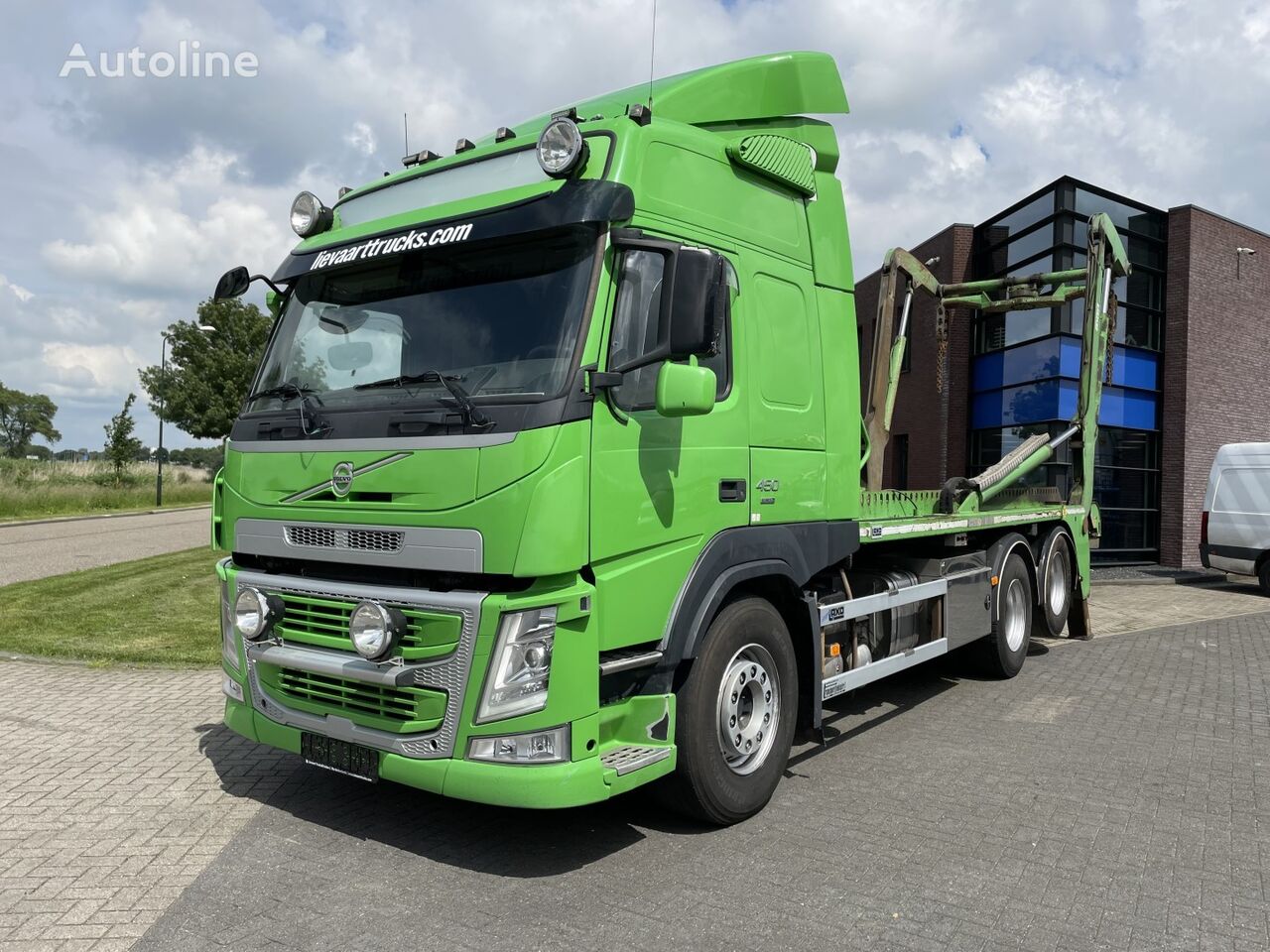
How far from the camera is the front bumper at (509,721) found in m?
3.44

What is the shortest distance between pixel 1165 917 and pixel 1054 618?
5.70 metres

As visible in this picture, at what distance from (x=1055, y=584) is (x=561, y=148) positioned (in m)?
7.02

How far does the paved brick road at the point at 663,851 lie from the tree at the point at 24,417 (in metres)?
84.6

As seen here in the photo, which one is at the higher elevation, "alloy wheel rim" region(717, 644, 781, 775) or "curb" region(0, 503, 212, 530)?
"alloy wheel rim" region(717, 644, 781, 775)

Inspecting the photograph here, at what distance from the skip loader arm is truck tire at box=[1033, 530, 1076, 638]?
69 cm

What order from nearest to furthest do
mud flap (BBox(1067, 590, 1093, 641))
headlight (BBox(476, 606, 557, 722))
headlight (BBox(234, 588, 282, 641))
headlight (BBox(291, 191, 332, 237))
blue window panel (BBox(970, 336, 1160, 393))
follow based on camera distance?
headlight (BBox(476, 606, 557, 722)) < headlight (BBox(234, 588, 282, 641)) < headlight (BBox(291, 191, 332, 237)) < mud flap (BBox(1067, 590, 1093, 641)) < blue window panel (BBox(970, 336, 1160, 393))

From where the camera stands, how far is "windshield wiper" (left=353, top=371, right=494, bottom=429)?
11.4ft

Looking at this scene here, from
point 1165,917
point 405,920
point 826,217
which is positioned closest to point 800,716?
point 1165,917

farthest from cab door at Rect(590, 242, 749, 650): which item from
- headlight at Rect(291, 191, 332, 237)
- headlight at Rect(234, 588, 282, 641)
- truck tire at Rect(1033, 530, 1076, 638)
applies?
truck tire at Rect(1033, 530, 1076, 638)

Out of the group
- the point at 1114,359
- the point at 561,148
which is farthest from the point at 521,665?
the point at 1114,359

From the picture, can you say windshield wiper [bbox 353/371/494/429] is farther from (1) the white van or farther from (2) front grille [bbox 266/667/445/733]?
(1) the white van

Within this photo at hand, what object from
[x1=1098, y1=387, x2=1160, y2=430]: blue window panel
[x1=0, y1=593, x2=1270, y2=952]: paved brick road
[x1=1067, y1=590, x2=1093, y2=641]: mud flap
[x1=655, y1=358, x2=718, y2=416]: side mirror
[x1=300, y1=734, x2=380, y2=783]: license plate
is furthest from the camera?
[x1=1098, y1=387, x2=1160, y2=430]: blue window panel

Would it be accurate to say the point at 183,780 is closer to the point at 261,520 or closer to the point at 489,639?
the point at 261,520

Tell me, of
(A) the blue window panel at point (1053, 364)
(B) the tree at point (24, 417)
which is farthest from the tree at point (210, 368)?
(B) the tree at point (24, 417)
